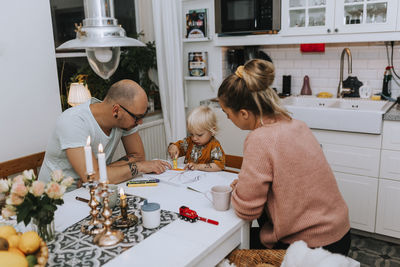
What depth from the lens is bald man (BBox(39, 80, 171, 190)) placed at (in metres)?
1.84

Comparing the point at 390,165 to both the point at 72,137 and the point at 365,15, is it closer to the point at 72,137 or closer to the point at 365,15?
the point at 365,15

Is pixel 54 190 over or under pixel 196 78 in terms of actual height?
under

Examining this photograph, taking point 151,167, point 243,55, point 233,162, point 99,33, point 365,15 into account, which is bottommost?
point 233,162

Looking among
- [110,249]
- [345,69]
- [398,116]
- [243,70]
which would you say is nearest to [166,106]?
[345,69]

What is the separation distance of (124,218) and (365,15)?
2.44 m

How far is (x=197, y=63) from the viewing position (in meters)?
3.83

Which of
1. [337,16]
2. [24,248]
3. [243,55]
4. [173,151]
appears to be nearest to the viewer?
[24,248]

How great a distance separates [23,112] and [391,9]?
9.15ft

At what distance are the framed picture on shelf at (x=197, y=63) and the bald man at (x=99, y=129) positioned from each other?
1885 millimetres

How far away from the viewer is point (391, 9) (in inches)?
105

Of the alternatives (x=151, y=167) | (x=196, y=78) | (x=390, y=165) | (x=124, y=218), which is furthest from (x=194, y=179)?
(x=196, y=78)

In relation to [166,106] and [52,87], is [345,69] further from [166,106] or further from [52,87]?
[52,87]

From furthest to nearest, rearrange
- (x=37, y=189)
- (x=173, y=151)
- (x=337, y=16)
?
(x=337, y=16) → (x=173, y=151) → (x=37, y=189)

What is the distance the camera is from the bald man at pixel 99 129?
184cm
